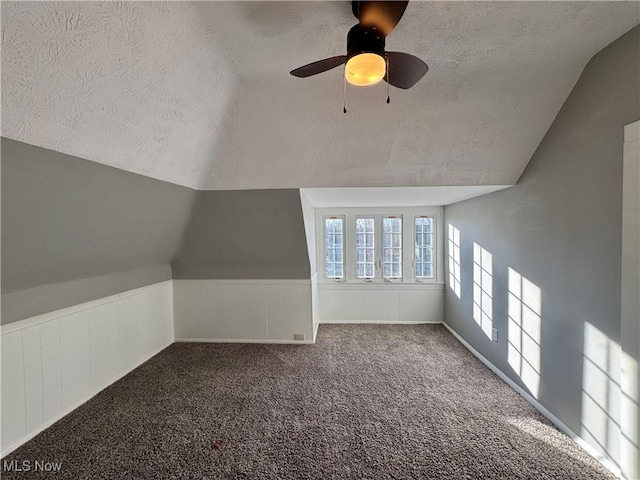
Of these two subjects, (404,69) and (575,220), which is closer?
(404,69)

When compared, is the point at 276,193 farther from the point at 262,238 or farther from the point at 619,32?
the point at 619,32

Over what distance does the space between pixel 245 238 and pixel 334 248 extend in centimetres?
170

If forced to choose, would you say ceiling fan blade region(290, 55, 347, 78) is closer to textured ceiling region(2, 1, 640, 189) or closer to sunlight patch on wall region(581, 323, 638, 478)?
textured ceiling region(2, 1, 640, 189)

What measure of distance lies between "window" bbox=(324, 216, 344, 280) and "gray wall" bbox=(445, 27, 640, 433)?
2315 mm

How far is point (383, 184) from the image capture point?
248cm

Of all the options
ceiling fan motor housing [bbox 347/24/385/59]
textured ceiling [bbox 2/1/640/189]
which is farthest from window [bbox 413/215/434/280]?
ceiling fan motor housing [bbox 347/24/385/59]

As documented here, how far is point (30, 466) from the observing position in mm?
1647

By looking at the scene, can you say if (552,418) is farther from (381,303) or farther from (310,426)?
(381,303)

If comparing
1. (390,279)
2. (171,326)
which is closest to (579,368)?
(390,279)

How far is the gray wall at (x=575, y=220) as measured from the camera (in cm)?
150

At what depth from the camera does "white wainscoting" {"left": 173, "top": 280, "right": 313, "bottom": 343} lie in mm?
3438

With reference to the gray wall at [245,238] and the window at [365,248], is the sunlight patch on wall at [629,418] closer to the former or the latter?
the gray wall at [245,238]

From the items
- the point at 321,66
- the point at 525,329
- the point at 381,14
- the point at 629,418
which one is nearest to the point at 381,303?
the point at 525,329

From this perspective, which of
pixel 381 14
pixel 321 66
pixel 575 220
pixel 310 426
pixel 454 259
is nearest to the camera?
pixel 381 14
